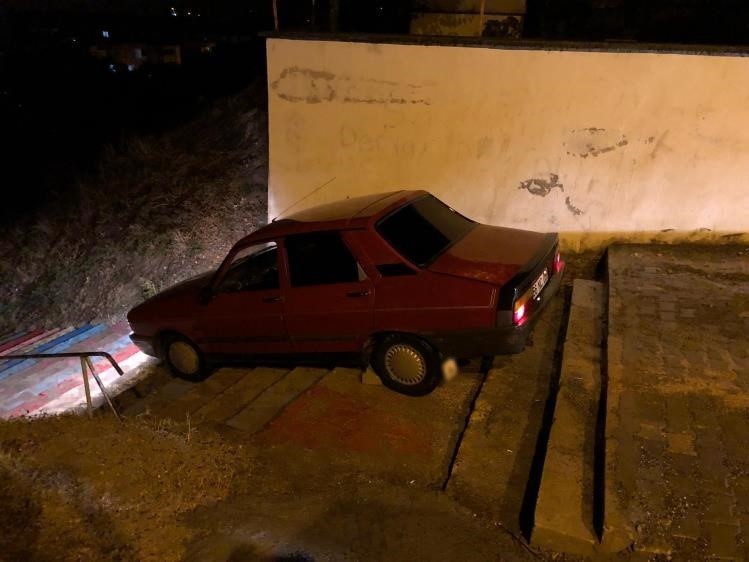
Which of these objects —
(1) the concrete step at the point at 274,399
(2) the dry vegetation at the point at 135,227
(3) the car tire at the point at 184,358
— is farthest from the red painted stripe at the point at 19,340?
(1) the concrete step at the point at 274,399

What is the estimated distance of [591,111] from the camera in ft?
22.7

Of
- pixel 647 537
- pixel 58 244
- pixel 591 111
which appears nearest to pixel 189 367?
pixel 647 537

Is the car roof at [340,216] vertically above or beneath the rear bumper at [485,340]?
above

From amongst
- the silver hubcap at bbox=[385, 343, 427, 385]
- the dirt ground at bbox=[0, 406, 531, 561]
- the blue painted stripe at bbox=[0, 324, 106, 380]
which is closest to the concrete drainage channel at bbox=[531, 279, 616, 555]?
the dirt ground at bbox=[0, 406, 531, 561]

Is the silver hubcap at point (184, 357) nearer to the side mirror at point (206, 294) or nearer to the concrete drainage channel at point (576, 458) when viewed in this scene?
the side mirror at point (206, 294)

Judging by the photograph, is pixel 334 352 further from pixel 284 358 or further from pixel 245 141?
pixel 245 141

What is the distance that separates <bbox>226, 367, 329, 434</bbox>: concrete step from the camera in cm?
484

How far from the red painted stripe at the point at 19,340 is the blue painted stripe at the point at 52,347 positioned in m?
→ 0.47

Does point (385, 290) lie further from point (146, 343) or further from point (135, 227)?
point (135, 227)

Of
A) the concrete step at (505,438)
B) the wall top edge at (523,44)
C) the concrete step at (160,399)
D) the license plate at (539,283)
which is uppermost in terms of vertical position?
the wall top edge at (523,44)

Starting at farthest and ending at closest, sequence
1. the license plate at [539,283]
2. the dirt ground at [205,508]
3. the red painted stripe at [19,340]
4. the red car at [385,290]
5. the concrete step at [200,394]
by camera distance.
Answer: the red painted stripe at [19,340]
the concrete step at [200,394]
the license plate at [539,283]
the red car at [385,290]
the dirt ground at [205,508]

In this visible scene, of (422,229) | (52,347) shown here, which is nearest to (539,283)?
(422,229)

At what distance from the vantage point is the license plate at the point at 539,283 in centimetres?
460

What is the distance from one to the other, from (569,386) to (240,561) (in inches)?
111
